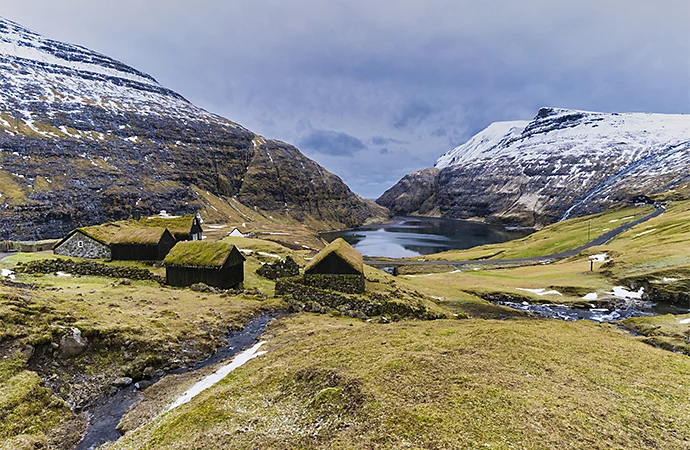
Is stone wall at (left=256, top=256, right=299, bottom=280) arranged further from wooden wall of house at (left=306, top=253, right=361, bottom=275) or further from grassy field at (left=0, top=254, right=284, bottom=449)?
grassy field at (left=0, top=254, right=284, bottom=449)

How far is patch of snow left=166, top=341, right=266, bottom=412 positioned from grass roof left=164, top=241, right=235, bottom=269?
16.0 metres

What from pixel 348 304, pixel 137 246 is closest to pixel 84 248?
pixel 137 246

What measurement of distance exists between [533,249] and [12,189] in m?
180

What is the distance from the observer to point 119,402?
15289mm

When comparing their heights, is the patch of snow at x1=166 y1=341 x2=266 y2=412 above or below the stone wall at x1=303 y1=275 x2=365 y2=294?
below

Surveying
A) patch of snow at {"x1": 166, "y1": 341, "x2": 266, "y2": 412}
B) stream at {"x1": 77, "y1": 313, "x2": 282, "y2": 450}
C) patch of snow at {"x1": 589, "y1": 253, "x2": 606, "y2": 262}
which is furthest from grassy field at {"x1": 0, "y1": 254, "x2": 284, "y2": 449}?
patch of snow at {"x1": 589, "y1": 253, "x2": 606, "y2": 262}

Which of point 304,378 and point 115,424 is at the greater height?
point 304,378

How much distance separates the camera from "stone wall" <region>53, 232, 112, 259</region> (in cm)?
4284

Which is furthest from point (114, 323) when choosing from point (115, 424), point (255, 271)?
point (255, 271)

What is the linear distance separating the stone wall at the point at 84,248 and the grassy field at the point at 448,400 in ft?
123

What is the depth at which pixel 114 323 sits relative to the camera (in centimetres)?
2011

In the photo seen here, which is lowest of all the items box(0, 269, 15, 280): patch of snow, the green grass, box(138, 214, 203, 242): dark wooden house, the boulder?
the green grass

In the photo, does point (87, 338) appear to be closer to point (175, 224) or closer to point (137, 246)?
point (137, 246)

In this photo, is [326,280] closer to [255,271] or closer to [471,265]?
[255,271]
